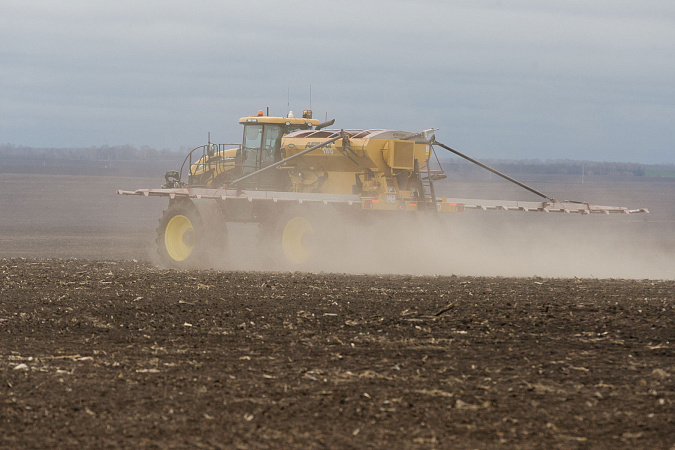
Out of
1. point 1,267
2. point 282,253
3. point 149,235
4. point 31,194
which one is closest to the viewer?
point 1,267

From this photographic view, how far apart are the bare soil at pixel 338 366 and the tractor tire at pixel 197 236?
492 centimetres

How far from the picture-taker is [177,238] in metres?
18.1

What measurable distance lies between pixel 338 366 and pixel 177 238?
10909mm

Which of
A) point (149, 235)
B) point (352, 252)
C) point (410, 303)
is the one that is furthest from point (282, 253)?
point (149, 235)

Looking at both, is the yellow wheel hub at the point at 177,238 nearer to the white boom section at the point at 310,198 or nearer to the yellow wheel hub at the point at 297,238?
the white boom section at the point at 310,198

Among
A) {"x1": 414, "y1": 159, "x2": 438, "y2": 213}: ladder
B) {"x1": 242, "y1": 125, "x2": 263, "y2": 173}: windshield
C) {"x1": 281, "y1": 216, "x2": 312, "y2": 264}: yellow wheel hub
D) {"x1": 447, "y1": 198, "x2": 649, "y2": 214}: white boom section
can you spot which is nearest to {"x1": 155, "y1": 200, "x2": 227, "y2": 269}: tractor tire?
{"x1": 281, "y1": 216, "x2": 312, "y2": 264}: yellow wheel hub

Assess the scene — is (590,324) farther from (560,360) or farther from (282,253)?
(282,253)

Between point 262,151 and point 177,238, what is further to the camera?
point 262,151

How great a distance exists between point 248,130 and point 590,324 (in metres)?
11.4

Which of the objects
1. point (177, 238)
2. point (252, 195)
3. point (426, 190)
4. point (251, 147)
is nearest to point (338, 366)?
point (252, 195)

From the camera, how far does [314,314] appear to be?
10102mm

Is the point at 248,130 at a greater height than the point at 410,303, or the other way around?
the point at 248,130

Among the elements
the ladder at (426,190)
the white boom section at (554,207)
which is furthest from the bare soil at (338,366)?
the white boom section at (554,207)

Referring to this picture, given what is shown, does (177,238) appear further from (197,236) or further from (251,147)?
(251,147)
